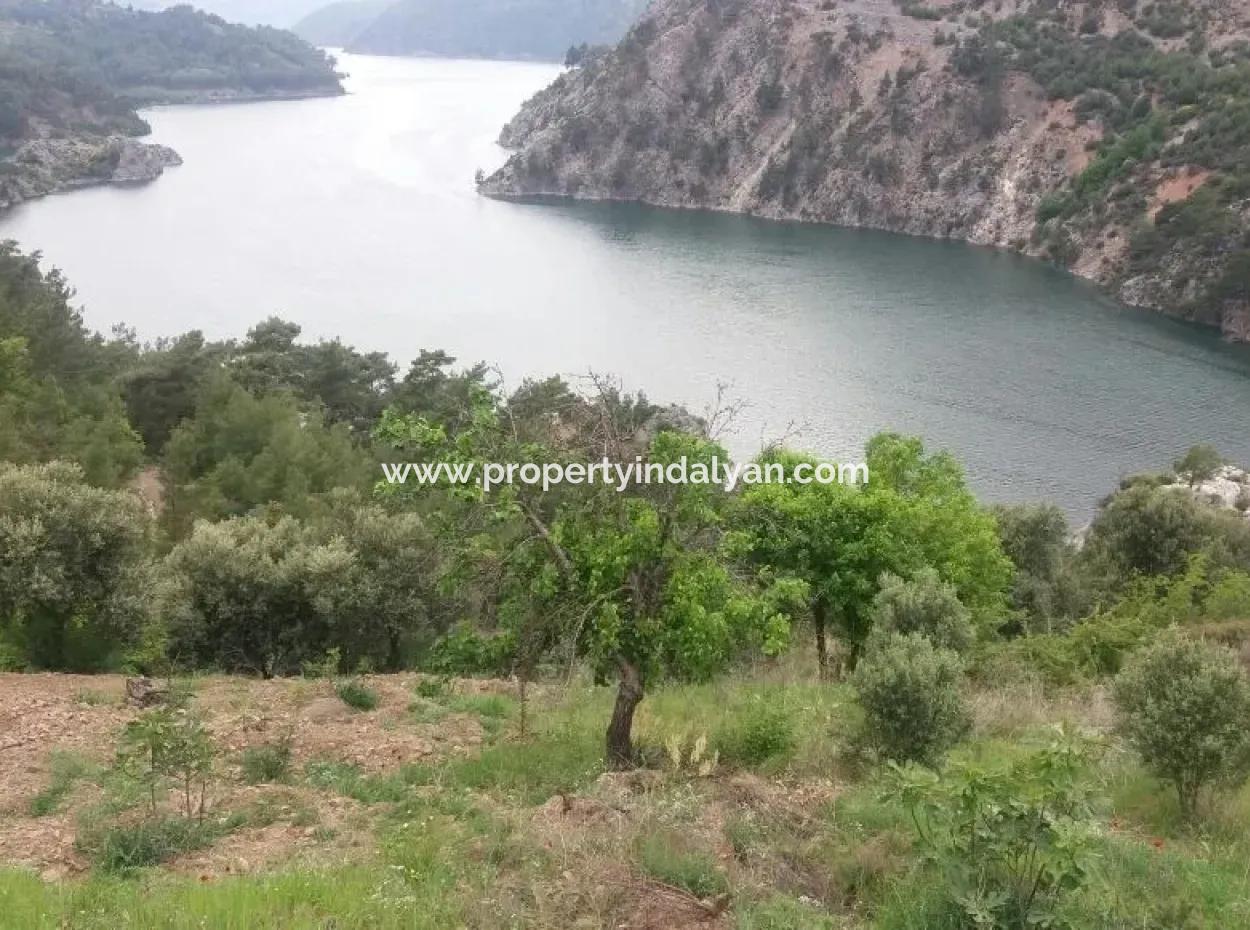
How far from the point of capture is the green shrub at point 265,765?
9.80 m

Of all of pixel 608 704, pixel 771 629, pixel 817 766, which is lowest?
pixel 608 704

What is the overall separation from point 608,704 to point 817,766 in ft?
11.1

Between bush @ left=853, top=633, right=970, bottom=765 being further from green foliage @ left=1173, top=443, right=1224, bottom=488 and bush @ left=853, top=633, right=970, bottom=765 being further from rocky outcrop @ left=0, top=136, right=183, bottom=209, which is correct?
rocky outcrop @ left=0, top=136, right=183, bottom=209

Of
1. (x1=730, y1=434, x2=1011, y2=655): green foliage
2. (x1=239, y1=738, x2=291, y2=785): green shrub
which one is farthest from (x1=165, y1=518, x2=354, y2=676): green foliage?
(x1=730, y1=434, x2=1011, y2=655): green foliage

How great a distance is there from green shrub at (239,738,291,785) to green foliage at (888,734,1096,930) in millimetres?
6219

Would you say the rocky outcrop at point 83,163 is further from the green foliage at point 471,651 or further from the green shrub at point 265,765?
the green foliage at point 471,651

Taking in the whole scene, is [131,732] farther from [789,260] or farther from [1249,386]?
[789,260]

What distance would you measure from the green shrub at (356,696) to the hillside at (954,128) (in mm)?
63191

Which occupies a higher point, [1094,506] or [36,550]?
[36,550]

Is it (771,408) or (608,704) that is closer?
(608,704)

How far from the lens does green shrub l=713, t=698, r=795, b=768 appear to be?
9.88 meters

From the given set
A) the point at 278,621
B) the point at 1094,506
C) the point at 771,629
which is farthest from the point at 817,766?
the point at 1094,506

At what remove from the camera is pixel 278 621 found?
16.8 metres

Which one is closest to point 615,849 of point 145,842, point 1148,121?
point 145,842
